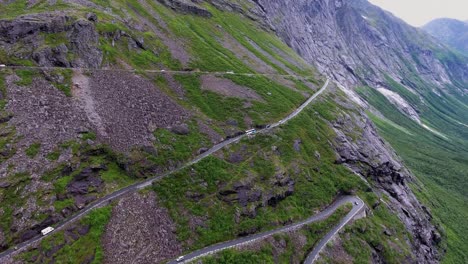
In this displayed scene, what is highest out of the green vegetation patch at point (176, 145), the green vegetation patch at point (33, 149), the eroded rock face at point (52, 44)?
the eroded rock face at point (52, 44)

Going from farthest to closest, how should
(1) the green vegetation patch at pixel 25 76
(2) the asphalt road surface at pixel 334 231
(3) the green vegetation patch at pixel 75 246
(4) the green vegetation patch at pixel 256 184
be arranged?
(1) the green vegetation patch at pixel 25 76 → (2) the asphalt road surface at pixel 334 231 → (4) the green vegetation patch at pixel 256 184 → (3) the green vegetation patch at pixel 75 246

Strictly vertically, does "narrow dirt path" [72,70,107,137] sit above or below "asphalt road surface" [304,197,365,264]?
above

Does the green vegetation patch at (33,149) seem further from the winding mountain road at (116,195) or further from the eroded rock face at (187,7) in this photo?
the eroded rock face at (187,7)

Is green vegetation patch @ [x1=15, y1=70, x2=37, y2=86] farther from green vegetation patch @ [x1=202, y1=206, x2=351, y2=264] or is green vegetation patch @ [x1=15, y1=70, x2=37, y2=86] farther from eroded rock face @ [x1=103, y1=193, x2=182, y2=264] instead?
green vegetation patch @ [x1=202, y1=206, x2=351, y2=264]

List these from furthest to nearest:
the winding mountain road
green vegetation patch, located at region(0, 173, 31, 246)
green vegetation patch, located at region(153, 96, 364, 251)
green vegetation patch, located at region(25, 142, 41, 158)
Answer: green vegetation patch, located at region(153, 96, 364, 251) < green vegetation patch, located at region(25, 142, 41, 158) < green vegetation patch, located at region(0, 173, 31, 246) < the winding mountain road

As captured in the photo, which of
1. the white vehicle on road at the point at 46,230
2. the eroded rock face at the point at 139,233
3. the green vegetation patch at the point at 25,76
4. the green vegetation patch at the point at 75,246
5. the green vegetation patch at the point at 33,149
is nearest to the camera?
the green vegetation patch at the point at 75,246

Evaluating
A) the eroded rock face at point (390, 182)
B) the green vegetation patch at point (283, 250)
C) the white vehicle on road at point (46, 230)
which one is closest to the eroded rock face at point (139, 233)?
the green vegetation patch at point (283, 250)

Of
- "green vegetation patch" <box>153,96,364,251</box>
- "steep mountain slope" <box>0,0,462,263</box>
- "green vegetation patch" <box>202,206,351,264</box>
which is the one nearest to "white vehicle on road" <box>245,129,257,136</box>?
"green vegetation patch" <box>153,96,364,251</box>
